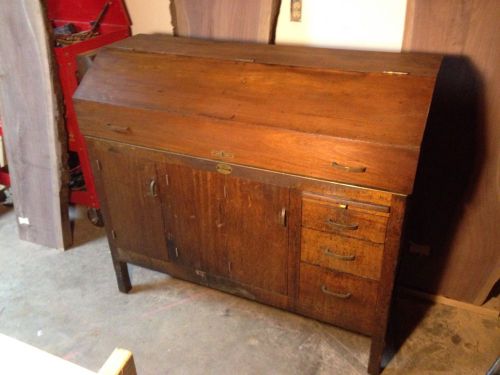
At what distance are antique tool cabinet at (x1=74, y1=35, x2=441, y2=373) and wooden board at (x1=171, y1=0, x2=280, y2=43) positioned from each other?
0.10 metres

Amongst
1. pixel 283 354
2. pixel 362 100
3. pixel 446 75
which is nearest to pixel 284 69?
pixel 362 100

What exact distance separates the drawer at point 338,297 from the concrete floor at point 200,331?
0.67 feet

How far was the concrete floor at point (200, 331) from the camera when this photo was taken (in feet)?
5.30

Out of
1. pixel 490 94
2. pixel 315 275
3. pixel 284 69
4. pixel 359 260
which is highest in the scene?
pixel 284 69

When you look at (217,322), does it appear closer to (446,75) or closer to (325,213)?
(325,213)

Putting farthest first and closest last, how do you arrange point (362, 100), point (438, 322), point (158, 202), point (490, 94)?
1. point (438, 322)
2. point (158, 202)
3. point (490, 94)
4. point (362, 100)

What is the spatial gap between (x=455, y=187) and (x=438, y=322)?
561mm

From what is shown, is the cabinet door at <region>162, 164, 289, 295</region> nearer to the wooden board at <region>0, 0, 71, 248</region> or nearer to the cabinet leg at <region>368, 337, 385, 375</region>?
the cabinet leg at <region>368, 337, 385, 375</region>

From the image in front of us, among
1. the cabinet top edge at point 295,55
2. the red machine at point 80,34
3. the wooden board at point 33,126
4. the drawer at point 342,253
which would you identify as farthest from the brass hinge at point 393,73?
the wooden board at point 33,126

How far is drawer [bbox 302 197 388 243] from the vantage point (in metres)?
1.25

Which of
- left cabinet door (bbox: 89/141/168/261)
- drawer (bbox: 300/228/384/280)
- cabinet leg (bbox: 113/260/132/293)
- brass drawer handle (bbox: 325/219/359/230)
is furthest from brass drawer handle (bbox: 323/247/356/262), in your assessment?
cabinet leg (bbox: 113/260/132/293)

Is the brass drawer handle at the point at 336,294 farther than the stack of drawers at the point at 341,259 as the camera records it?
Yes

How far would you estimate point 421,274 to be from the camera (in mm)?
1849

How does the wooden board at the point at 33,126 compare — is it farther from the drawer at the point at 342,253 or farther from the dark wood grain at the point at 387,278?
A: the dark wood grain at the point at 387,278
